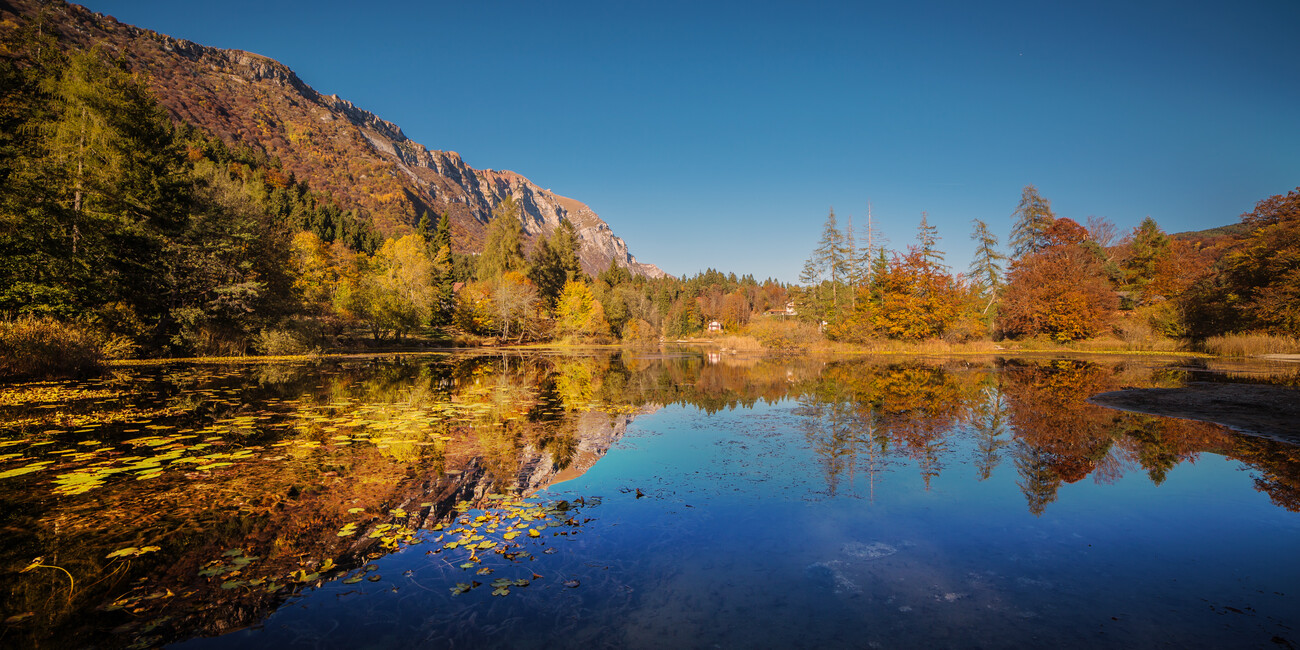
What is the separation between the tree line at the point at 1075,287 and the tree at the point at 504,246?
37639mm

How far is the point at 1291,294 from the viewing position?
2495 centimetres

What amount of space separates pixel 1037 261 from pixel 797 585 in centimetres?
4805

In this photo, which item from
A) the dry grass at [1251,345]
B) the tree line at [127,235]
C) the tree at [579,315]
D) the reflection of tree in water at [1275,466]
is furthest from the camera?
the tree at [579,315]

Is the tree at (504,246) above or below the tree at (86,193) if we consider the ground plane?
above

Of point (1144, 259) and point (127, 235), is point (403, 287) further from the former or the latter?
point (1144, 259)

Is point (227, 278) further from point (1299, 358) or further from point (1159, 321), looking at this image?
point (1159, 321)

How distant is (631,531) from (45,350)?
2044 centimetres

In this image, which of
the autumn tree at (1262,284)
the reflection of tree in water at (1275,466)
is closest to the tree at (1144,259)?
the autumn tree at (1262,284)

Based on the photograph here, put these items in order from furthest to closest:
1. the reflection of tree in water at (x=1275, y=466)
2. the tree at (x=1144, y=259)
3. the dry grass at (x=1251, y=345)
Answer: the tree at (x=1144, y=259), the dry grass at (x=1251, y=345), the reflection of tree in water at (x=1275, y=466)

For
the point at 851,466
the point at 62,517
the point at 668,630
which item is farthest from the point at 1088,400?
the point at 62,517

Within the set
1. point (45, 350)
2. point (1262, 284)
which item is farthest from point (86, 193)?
point (1262, 284)

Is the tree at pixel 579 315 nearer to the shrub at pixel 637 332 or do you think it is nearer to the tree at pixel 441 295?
the shrub at pixel 637 332

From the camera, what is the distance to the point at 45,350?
14609mm

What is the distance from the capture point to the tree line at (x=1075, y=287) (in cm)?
2700
